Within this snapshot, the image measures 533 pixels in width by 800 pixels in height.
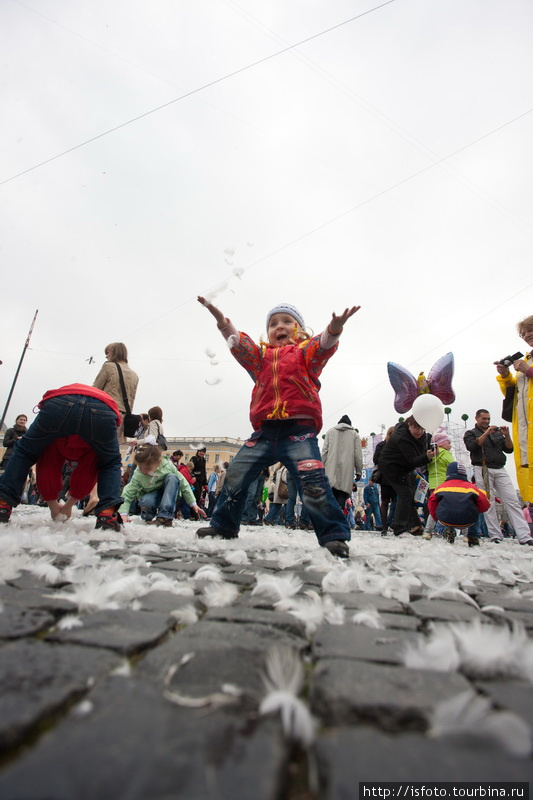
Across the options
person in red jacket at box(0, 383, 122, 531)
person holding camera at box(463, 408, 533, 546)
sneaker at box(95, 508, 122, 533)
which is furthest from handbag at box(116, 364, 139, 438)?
person holding camera at box(463, 408, 533, 546)

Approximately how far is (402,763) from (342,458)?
28.3ft

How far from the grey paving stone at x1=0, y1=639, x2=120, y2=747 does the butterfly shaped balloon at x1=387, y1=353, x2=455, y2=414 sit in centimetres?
965

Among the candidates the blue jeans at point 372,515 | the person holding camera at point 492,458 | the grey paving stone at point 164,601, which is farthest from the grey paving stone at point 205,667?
the blue jeans at point 372,515

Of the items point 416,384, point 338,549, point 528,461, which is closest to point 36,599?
point 338,549

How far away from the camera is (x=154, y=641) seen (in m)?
1.21

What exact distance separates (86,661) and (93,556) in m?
1.56

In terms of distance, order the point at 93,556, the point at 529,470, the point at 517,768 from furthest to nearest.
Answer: the point at 529,470, the point at 93,556, the point at 517,768

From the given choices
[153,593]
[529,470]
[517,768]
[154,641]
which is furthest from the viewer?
[529,470]

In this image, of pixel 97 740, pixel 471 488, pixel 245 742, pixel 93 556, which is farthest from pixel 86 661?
pixel 471 488

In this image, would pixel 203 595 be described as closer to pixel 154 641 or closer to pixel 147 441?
pixel 154 641

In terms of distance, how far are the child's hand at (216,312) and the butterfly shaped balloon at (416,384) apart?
6842 mm

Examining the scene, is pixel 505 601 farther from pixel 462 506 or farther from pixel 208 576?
pixel 462 506

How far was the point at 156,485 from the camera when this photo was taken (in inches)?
283

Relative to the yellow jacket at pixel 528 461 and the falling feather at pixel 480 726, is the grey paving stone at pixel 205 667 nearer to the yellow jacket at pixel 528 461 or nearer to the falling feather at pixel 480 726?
the falling feather at pixel 480 726
